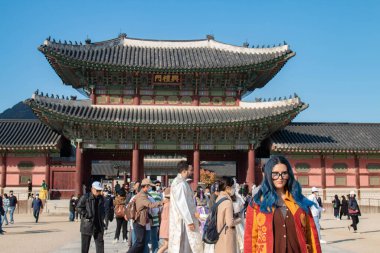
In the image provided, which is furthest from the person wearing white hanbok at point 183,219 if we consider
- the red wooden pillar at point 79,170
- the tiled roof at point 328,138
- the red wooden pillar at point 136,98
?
the red wooden pillar at point 136,98

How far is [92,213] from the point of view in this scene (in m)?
9.80

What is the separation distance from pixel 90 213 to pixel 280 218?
561cm

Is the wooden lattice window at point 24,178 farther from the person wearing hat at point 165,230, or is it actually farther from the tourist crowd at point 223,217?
the person wearing hat at point 165,230

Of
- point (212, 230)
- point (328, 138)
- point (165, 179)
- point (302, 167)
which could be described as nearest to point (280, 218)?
point (212, 230)

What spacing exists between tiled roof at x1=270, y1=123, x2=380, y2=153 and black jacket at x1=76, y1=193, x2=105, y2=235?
76.5ft

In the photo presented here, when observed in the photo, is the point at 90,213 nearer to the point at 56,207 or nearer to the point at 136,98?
the point at 56,207

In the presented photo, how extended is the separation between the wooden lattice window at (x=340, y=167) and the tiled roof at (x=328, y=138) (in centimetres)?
111

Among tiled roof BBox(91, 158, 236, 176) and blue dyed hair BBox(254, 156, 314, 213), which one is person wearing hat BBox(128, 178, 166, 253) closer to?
blue dyed hair BBox(254, 156, 314, 213)

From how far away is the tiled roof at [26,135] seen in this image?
31297 mm

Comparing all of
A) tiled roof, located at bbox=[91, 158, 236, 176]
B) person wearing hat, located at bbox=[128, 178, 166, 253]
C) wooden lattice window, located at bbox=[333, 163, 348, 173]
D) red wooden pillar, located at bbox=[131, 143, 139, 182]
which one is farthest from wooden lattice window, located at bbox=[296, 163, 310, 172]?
person wearing hat, located at bbox=[128, 178, 166, 253]

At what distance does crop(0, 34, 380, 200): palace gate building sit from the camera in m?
30.8

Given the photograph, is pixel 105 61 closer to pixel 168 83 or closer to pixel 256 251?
pixel 168 83

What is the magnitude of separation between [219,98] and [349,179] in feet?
34.1

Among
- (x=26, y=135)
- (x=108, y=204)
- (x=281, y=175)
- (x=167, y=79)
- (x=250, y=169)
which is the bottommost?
(x=108, y=204)
